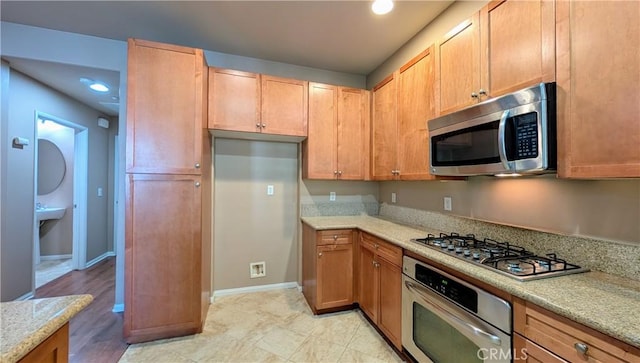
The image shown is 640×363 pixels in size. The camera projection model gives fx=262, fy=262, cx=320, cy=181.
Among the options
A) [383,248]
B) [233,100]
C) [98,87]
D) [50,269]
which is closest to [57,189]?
[50,269]

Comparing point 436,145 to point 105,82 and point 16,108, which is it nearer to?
point 105,82

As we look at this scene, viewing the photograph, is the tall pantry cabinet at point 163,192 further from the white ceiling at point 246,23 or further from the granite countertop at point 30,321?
the granite countertop at point 30,321

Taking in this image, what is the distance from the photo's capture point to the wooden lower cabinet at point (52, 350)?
691 millimetres

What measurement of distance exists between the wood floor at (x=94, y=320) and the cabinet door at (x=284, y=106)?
7.30 ft

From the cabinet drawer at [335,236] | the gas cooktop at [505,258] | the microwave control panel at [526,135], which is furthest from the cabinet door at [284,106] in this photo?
the microwave control panel at [526,135]

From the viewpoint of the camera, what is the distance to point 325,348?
2.08 meters

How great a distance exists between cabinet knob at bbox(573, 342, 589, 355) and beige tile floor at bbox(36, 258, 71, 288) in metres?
5.11

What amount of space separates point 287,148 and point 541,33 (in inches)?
96.9

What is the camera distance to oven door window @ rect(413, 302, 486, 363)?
53.2 inches

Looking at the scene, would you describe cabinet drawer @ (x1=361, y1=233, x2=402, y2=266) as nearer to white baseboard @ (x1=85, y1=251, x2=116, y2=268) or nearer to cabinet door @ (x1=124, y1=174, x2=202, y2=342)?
cabinet door @ (x1=124, y1=174, x2=202, y2=342)

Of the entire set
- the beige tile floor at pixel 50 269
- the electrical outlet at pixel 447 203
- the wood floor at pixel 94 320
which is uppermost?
the electrical outlet at pixel 447 203

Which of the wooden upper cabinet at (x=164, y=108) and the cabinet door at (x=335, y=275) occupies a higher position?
the wooden upper cabinet at (x=164, y=108)

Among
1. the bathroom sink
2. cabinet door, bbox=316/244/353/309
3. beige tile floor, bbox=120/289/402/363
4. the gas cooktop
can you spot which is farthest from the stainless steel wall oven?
the bathroom sink

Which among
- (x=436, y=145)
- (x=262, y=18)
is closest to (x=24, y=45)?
(x=262, y=18)
